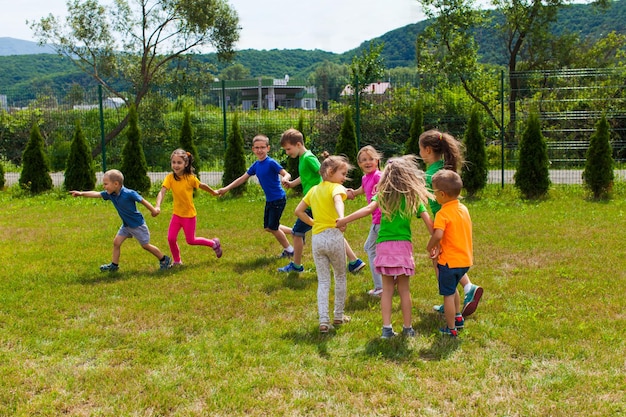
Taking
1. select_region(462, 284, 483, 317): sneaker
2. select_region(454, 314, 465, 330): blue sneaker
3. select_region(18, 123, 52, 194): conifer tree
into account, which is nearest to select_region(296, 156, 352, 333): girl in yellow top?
select_region(454, 314, 465, 330): blue sneaker

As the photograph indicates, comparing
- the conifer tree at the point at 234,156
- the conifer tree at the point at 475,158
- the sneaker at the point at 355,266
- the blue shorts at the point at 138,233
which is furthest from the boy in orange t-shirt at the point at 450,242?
the conifer tree at the point at 234,156

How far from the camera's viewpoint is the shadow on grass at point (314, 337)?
4.93 m

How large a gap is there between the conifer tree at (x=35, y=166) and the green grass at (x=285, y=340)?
7262mm

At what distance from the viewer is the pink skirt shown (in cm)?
509

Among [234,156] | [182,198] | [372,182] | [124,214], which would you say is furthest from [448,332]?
[234,156]

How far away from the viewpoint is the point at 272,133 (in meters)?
17.5

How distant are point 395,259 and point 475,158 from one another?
9186mm

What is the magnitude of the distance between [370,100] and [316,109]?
165cm

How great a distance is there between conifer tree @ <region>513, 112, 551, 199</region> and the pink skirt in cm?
897

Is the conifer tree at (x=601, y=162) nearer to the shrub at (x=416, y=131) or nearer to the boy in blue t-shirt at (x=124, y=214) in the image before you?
the shrub at (x=416, y=131)

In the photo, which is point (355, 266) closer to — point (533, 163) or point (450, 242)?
point (450, 242)

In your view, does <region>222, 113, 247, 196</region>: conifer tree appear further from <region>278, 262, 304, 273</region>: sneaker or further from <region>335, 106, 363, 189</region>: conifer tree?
<region>278, 262, 304, 273</region>: sneaker

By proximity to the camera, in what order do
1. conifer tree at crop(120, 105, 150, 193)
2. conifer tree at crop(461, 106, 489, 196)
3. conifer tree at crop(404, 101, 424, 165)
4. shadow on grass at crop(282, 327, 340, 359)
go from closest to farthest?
1. shadow on grass at crop(282, 327, 340, 359)
2. conifer tree at crop(461, 106, 489, 196)
3. conifer tree at crop(404, 101, 424, 165)
4. conifer tree at crop(120, 105, 150, 193)

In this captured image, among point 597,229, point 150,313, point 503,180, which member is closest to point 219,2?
point 503,180
